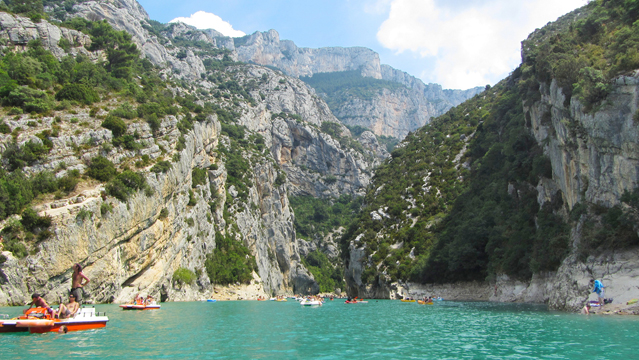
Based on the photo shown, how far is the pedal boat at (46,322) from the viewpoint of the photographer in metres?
20.1

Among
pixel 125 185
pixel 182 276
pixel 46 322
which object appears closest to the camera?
pixel 46 322

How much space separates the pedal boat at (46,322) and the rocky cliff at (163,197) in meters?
14.8

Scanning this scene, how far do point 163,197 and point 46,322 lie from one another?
3431 centimetres

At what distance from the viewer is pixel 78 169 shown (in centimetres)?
4322

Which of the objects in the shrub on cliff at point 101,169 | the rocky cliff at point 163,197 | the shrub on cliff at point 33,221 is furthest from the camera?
the shrub on cliff at point 101,169

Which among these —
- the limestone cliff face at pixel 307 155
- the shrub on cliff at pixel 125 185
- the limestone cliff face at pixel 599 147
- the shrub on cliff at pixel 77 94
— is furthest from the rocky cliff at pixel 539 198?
the limestone cliff face at pixel 307 155

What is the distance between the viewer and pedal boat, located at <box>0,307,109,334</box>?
2012 cm

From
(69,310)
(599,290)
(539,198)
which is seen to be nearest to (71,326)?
(69,310)

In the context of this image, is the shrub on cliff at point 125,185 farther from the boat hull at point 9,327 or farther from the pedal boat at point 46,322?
the boat hull at point 9,327

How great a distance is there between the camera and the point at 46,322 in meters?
20.6

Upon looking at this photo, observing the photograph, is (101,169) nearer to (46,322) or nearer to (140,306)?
(140,306)

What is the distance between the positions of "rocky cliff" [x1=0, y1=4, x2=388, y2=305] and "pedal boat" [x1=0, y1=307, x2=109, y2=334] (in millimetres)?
14797

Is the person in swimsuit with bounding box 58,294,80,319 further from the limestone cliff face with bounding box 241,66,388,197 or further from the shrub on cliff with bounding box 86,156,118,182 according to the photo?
the limestone cliff face with bounding box 241,66,388,197

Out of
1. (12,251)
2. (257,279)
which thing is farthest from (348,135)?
(12,251)
